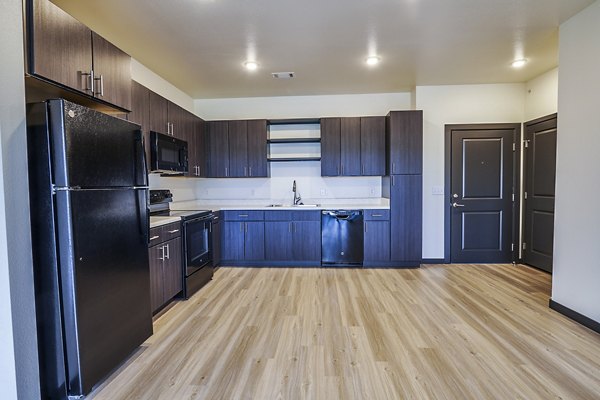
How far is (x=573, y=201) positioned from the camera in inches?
104

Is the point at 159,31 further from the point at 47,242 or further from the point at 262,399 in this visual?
the point at 262,399

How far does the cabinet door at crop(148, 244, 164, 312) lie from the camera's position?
2584 millimetres

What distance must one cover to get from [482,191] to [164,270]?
14.5 feet

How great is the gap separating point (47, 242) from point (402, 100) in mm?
4779

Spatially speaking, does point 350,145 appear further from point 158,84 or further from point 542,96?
point 158,84

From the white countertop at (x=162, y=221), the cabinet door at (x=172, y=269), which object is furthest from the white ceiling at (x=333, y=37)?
the cabinet door at (x=172, y=269)

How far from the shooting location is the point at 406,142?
13.8 feet

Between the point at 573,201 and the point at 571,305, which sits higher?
the point at 573,201

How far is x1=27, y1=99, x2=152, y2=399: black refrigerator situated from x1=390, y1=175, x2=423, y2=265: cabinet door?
344cm

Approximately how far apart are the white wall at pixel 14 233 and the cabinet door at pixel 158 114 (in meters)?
1.60

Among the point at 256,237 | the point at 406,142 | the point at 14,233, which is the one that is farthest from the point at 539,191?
the point at 14,233

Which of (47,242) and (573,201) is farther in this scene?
(573,201)

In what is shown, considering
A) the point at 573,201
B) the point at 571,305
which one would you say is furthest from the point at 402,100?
the point at 571,305

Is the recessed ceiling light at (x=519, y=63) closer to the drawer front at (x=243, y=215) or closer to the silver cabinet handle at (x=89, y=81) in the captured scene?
the drawer front at (x=243, y=215)
